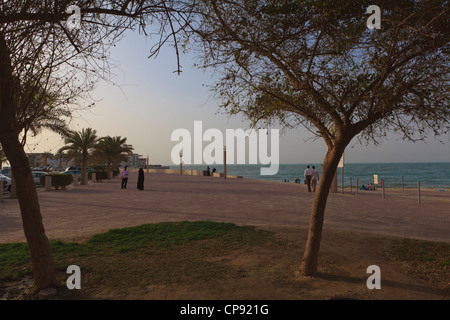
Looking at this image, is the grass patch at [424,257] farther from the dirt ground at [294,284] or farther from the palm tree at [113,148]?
the palm tree at [113,148]

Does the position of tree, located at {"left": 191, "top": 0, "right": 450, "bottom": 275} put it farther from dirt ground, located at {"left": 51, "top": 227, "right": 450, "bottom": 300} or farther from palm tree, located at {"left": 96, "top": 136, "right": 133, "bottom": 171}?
palm tree, located at {"left": 96, "top": 136, "right": 133, "bottom": 171}

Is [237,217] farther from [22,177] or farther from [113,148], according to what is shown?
[113,148]

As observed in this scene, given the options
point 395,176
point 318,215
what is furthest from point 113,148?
point 395,176

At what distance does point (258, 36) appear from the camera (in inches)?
234

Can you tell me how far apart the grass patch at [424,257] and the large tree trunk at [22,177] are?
18.3ft

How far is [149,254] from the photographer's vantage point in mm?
6582

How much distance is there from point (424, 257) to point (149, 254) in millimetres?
5085

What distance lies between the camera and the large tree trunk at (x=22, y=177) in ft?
14.7

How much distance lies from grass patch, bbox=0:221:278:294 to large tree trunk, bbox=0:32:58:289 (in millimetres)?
665

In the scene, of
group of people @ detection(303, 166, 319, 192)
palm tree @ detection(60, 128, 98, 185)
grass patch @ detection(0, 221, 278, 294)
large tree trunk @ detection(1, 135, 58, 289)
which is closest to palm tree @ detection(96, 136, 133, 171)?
palm tree @ detection(60, 128, 98, 185)

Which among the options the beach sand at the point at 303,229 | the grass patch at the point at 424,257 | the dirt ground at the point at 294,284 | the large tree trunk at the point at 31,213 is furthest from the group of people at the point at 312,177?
the large tree trunk at the point at 31,213
